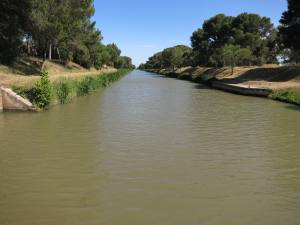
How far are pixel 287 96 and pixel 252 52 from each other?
54.9m

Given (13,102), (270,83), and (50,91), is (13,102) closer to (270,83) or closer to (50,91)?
(50,91)

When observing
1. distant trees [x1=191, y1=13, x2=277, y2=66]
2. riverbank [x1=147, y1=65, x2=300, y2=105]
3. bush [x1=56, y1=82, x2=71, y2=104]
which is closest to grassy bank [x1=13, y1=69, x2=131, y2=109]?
bush [x1=56, y1=82, x2=71, y2=104]

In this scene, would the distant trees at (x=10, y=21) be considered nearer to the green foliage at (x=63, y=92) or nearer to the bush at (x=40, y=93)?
the green foliage at (x=63, y=92)

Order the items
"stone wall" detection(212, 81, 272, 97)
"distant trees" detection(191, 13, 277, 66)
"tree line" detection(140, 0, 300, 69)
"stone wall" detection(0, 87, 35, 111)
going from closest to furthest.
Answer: "stone wall" detection(0, 87, 35, 111) → "stone wall" detection(212, 81, 272, 97) → "tree line" detection(140, 0, 300, 69) → "distant trees" detection(191, 13, 277, 66)

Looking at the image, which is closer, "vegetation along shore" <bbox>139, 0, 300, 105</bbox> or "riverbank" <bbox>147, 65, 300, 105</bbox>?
"riverbank" <bbox>147, 65, 300, 105</bbox>

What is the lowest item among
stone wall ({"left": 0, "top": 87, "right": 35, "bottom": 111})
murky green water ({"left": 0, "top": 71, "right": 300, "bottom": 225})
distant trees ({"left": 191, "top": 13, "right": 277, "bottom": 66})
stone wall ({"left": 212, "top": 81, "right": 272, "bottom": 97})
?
murky green water ({"left": 0, "top": 71, "right": 300, "bottom": 225})

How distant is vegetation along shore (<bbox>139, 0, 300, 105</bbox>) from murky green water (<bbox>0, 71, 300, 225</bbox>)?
56.0 ft

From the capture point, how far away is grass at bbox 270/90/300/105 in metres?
32.5

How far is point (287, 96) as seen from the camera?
34438 millimetres

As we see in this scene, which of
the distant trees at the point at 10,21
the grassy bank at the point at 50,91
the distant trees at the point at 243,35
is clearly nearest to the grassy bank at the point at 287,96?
the grassy bank at the point at 50,91

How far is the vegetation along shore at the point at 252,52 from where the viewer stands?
48375 mm

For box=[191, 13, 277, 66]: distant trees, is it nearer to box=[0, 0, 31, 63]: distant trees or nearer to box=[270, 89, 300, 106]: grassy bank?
box=[270, 89, 300, 106]: grassy bank

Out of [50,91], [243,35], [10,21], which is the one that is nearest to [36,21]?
[10,21]

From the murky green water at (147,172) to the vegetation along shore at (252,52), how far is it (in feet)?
56.0
